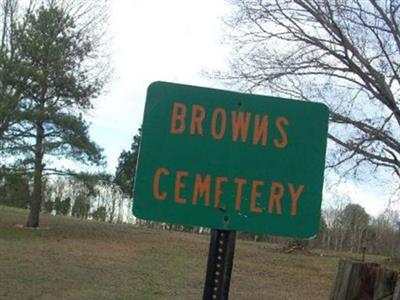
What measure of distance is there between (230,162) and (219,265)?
406mm

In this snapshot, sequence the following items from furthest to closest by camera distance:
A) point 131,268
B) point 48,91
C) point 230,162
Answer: point 48,91 < point 131,268 < point 230,162

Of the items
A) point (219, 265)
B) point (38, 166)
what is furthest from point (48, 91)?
point (219, 265)

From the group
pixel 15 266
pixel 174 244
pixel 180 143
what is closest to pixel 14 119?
pixel 174 244

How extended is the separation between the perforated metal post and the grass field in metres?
11.0

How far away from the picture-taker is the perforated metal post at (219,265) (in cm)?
254

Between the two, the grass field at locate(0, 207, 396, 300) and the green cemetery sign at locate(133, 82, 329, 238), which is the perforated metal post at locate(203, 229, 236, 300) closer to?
the green cemetery sign at locate(133, 82, 329, 238)

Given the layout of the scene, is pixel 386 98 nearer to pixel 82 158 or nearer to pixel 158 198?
pixel 82 158

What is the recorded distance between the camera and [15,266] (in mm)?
17078

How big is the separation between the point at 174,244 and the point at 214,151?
2377 cm

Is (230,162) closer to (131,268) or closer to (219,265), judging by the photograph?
(219,265)

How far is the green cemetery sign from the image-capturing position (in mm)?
2514

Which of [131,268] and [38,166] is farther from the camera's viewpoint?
[38,166]

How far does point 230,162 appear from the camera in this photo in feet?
8.28

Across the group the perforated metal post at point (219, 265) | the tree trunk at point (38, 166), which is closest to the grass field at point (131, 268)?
the tree trunk at point (38, 166)
